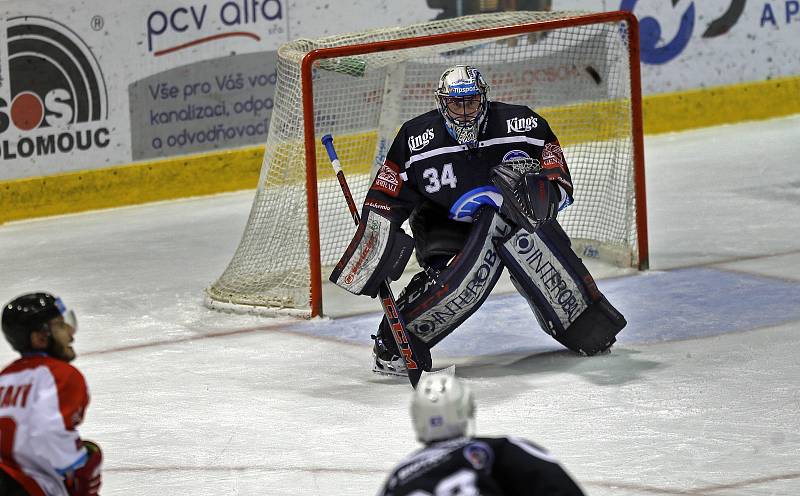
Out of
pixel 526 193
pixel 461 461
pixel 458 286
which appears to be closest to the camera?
pixel 461 461

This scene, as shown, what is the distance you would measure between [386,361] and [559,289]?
2.15ft

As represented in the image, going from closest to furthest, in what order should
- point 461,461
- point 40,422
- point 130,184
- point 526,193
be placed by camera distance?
1. point 461,461
2. point 40,422
3. point 526,193
4. point 130,184

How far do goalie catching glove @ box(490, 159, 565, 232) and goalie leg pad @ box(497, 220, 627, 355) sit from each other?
7 cm

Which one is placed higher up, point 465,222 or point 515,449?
point 515,449

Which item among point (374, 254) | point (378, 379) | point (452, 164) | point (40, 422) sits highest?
point (452, 164)

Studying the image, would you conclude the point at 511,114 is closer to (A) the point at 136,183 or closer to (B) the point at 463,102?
(B) the point at 463,102

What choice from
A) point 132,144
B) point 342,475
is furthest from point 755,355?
point 132,144

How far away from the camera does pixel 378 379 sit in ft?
19.1

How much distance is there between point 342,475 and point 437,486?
2031 millimetres

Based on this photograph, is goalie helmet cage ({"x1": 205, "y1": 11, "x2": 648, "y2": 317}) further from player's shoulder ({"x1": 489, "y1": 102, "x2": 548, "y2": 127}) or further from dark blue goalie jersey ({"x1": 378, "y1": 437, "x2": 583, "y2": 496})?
dark blue goalie jersey ({"x1": 378, "y1": 437, "x2": 583, "y2": 496})

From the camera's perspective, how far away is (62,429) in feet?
10.9

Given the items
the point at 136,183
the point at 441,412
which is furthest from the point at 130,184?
the point at 441,412

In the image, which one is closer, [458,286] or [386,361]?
[458,286]

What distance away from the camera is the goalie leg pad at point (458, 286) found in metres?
5.71
